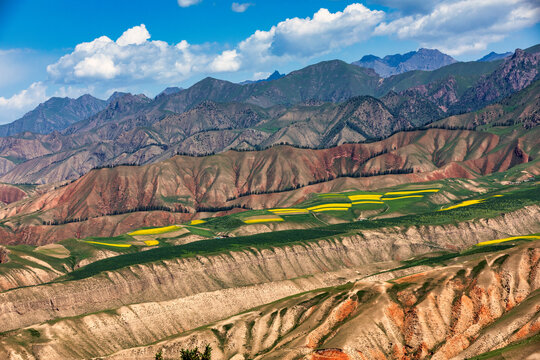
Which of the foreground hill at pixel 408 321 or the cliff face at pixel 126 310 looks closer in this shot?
the foreground hill at pixel 408 321

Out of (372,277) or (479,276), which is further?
(372,277)

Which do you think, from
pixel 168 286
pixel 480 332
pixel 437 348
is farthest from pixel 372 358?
pixel 168 286

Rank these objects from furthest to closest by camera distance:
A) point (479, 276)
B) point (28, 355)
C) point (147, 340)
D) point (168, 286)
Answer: point (168, 286) → point (147, 340) → point (28, 355) → point (479, 276)

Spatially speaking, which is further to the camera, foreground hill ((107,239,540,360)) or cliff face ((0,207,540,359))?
cliff face ((0,207,540,359))

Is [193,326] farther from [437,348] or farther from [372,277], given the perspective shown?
[437,348]

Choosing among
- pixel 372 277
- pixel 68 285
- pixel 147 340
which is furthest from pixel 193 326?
pixel 372 277

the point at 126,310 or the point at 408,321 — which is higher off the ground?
the point at 126,310

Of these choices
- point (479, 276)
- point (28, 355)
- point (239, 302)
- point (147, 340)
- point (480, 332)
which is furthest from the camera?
point (239, 302)

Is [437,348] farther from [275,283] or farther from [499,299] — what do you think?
[275,283]

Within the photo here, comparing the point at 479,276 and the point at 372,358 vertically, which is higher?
the point at 479,276

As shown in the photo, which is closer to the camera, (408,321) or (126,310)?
(408,321)
